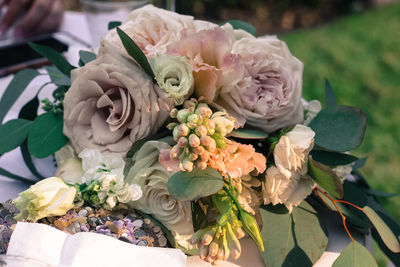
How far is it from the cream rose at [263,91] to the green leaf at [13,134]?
1.50 feet

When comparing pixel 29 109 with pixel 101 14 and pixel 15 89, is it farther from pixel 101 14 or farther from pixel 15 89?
Answer: pixel 101 14

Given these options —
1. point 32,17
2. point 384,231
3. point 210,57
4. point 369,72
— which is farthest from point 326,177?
point 369,72

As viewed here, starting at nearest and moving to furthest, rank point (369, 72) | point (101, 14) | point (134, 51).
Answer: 1. point (134, 51)
2. point (101, 14)
3. point (369, 72)

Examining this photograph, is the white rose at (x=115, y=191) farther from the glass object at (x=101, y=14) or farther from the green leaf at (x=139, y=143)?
the glass object at (x=101, y=14)

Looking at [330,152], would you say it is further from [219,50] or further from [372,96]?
[372,96]

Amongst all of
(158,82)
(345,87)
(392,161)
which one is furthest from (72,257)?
(345,87)

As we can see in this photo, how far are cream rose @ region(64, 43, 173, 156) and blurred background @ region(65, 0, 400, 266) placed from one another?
1.10 meters

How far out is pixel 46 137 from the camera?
36.4 inches

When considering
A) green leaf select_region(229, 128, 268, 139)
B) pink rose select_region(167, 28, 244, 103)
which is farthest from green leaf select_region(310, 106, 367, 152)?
pink rose select_region(167, 28, 244, 103)

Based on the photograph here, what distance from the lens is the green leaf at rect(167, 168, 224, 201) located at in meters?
0.72

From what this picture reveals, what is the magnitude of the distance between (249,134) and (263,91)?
99 mm

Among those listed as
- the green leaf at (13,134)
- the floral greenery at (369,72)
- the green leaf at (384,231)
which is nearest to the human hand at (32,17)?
the green leaf at (13,134)

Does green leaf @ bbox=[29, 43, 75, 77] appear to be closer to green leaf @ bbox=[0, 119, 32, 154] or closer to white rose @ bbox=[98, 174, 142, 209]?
green leaf @ bbox=[0, 119, 32, 154]

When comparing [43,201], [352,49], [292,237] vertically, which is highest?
[43,201]
